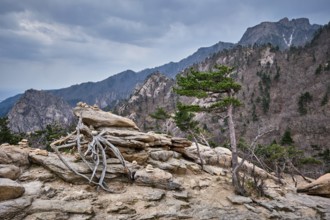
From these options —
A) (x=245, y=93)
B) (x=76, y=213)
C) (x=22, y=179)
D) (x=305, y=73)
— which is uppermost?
(x=305, y=73)

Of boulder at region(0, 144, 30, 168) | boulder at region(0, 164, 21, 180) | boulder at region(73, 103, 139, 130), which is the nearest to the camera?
boulder at region(0, 164, 21, 180)

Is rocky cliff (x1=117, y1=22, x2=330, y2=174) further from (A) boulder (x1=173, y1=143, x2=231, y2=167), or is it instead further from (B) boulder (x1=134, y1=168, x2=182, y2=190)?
(B) boulder (x1=134, y1=168, x2=182, y2=190)

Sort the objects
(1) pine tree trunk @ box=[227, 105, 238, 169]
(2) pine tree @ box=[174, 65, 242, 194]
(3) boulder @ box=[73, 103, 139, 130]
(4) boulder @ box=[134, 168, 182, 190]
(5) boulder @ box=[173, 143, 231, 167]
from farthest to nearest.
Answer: (5) boulder @ box=[173, 143, 231, 167], (2) pine tree @ box=[174, 65, 242, 194], (1) pine tree trunk @ box=[227, 105, 238, 169], (3) boulder @ box=[73, 103, 139, 130], (4) boulder @ box=[134, 168, 182, 190]

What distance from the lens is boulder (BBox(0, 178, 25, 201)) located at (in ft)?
33.9

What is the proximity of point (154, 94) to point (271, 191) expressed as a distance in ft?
581

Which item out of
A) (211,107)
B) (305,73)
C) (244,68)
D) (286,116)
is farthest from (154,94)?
(211,107)

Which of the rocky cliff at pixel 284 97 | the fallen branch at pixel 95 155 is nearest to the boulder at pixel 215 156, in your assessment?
the fallen branch at pixel 95 155

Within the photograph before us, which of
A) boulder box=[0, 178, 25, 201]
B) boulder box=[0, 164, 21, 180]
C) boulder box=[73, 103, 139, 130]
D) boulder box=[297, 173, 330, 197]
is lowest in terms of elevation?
boulder box=[297, 173, 330, 197]

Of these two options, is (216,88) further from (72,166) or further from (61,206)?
(61,206)

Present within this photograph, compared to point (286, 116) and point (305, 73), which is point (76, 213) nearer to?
point (286, 116)

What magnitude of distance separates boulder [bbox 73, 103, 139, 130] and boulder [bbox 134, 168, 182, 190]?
4.10m

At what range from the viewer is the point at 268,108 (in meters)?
108

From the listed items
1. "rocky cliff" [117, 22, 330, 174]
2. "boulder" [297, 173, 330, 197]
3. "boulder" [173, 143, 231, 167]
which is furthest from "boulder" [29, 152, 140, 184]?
"rocky cliff" [117, 22, 330, 174]

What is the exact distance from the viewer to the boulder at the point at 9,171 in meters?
11.6
